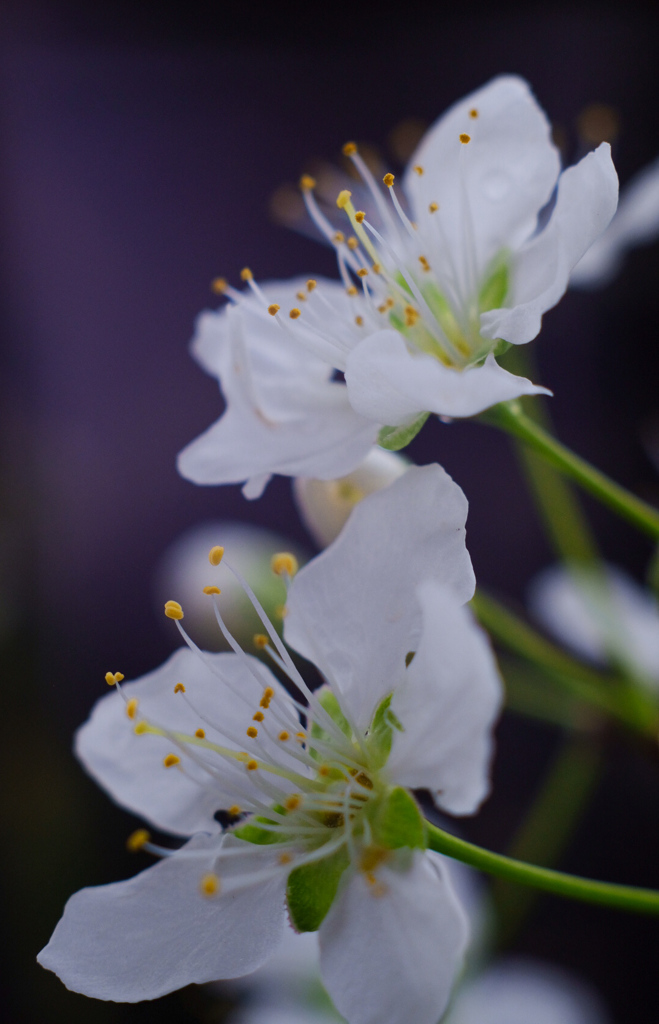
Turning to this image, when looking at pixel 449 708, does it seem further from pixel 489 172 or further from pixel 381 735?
pixel 489 172

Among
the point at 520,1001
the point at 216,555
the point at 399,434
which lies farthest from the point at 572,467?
the point at 520,1001

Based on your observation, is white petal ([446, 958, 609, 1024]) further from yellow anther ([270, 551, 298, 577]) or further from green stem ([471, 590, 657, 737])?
yellow anther ([270, 551, 298, 577])

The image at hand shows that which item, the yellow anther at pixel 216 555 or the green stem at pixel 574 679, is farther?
the green stem at pixel 574 679

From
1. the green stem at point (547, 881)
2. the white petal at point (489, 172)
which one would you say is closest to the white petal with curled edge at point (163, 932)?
the green stem at point (547, 881)

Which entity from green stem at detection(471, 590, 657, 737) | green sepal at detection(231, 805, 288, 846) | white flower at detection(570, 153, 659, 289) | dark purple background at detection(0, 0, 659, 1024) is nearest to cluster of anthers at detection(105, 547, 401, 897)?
green sepal at detection(231, 805, 288, 846)

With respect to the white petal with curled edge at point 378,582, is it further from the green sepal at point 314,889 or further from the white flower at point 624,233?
the white flower at point 624,233
